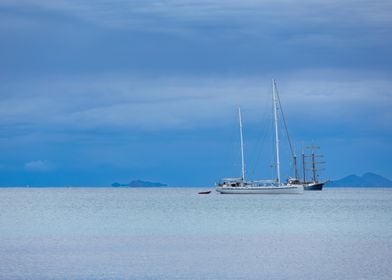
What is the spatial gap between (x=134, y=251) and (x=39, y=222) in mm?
36345

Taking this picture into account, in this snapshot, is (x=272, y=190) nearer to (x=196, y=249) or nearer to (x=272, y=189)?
(x=272, y=189)

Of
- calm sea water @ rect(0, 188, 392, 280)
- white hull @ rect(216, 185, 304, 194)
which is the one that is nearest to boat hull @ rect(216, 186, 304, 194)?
white hull @ rect(216, 185, 304, 194)

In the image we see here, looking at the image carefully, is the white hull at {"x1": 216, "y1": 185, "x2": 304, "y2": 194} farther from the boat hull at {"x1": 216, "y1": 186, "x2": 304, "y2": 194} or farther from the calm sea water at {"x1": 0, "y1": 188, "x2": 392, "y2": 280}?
the calm sea water at {"x1": 0, "y1": 188, "x2": 392, "y2": 280}

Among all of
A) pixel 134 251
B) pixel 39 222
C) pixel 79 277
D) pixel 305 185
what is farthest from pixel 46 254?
pixel 305 185

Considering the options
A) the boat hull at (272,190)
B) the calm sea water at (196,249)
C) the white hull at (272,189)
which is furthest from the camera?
the white hull at (272,189)

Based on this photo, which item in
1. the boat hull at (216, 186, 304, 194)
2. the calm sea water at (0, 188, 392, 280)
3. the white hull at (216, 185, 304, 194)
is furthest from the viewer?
the white hull at (216, 185, 304, 194)

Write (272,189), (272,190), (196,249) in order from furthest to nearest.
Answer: (272,189) < (272,190) < (196,249)

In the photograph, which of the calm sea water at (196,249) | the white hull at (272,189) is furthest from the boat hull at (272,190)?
the calm sea water at (196,249)

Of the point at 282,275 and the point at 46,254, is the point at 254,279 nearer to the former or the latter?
the point at 282,275

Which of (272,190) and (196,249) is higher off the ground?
(272,190)

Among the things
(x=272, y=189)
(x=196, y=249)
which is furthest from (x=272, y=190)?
(x=196, y=249)

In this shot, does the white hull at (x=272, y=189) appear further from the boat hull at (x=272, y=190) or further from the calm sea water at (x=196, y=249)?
the calm sea water at (x=196, y=249)

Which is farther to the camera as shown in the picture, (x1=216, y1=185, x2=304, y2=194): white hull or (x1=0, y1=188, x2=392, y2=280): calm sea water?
(x1=216, y1=185, x2=304, y2=194): white hull

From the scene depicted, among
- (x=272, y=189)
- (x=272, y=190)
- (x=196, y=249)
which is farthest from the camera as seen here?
(x=272, y=189)
